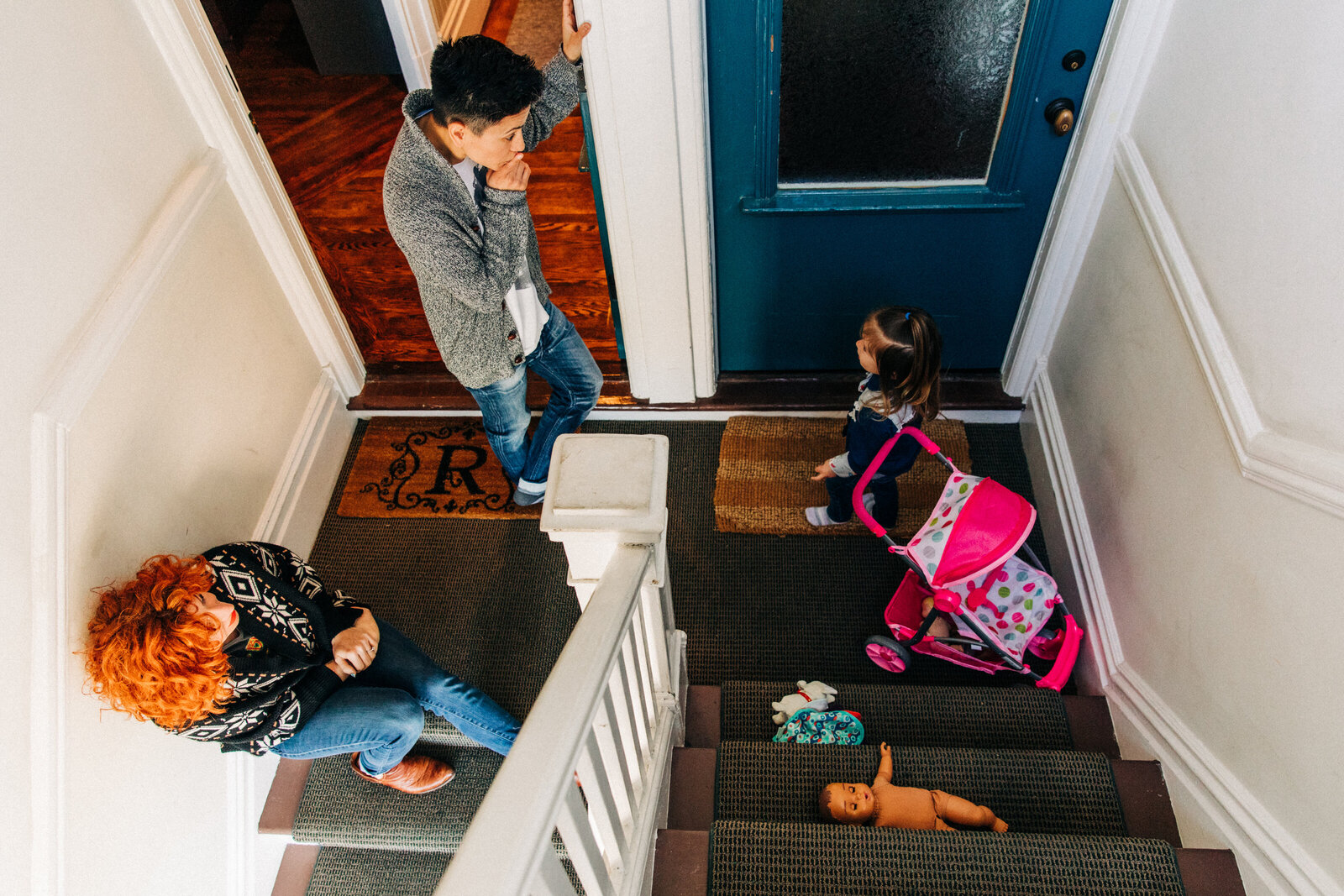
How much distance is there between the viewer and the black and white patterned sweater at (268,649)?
159cm

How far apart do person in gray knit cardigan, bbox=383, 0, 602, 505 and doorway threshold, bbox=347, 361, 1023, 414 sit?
588 millimetres

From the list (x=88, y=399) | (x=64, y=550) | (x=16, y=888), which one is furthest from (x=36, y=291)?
(x=16, y=888)

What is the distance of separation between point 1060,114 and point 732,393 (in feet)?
4.22

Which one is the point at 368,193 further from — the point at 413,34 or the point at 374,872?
the point at 374,872

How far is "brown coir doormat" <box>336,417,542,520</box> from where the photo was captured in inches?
104

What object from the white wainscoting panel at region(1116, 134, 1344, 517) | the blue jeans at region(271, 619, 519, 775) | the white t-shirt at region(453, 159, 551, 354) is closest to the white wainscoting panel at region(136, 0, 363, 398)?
the white t-shirt at region(453, 159, 551, 354)

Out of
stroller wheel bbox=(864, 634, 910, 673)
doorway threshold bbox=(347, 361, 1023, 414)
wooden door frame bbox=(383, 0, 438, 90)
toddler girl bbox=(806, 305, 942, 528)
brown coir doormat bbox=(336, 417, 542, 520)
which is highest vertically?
wooden door frame bbox=(383, 0, 438, 90)

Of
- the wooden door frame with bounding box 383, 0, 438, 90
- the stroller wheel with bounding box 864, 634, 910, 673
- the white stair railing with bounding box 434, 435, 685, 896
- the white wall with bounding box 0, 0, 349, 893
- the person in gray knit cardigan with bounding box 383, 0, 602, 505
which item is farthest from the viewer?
the wooden door frame with bounding box 383, 0, 438, 90

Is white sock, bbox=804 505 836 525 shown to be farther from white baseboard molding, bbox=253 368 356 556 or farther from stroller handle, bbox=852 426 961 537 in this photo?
white baseboard molding, bbox=253 368 356 556

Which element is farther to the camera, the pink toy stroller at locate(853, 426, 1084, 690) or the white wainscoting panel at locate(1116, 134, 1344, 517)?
the pink toy stroller at locate(853, 426, 1084, 690)

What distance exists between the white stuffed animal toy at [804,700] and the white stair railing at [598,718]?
31 centimetres

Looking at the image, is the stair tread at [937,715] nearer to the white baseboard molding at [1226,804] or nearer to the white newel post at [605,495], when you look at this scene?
the white baseboard molding at [1226,804]

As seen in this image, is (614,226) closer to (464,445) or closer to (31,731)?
(464,445)

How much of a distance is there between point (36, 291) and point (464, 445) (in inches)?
54.9
